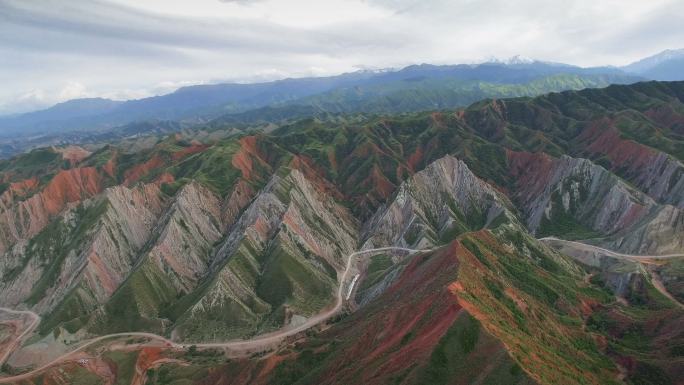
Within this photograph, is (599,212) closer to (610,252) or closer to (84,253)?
(610,252)

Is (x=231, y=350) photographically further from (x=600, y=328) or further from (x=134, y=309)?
(x=600, y=328)

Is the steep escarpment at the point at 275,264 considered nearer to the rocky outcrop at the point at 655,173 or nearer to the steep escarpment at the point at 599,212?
the steep escarpment at the point at 599,212

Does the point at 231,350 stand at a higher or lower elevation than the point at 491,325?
lower

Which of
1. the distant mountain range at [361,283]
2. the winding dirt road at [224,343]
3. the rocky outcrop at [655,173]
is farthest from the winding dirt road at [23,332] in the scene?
the rocky outcrop at [655,173]

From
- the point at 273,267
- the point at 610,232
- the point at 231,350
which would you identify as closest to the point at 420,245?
the point at 273,267

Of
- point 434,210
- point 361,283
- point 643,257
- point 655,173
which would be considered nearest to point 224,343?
point 361,283

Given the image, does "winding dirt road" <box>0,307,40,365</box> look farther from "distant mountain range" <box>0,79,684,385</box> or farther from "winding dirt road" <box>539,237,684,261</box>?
"winding dirt road" <box>539,237,684,261</box>
